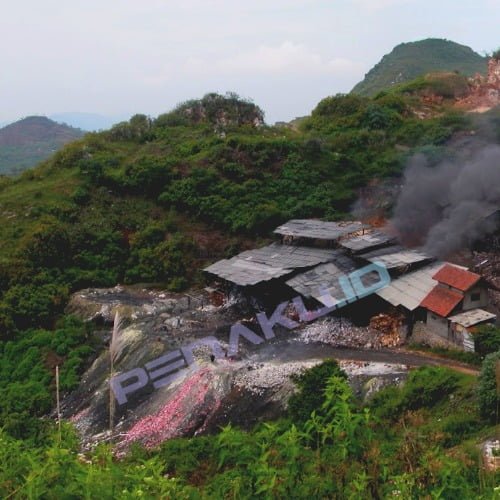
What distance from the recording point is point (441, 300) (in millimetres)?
18297

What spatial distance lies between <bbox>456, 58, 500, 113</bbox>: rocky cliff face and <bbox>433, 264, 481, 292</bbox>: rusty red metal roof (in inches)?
945

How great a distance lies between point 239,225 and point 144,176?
7280 mm

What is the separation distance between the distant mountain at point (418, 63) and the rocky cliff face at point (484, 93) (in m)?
28.0

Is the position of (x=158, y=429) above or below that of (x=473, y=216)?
below

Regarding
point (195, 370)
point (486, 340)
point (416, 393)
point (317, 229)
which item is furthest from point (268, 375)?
point (317, 229)

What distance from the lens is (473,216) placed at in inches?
910

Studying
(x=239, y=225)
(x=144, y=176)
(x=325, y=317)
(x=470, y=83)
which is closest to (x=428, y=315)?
(x=325, y=317)

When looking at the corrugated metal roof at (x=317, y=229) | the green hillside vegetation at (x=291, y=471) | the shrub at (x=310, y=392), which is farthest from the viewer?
the corrugated metal roof at (x=317, y=229)

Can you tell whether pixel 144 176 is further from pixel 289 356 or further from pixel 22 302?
pixel 289 356

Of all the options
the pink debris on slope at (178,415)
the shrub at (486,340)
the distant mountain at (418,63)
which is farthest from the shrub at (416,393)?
the distant mountain at (418,63)

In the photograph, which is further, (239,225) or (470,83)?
(470,83)

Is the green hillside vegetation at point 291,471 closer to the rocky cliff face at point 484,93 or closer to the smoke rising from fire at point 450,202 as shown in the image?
the smoke rising from fire at point 450,202

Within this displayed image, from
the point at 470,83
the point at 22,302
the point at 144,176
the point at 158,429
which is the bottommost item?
the point at 158,429

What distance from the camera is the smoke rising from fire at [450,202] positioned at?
898 inches
